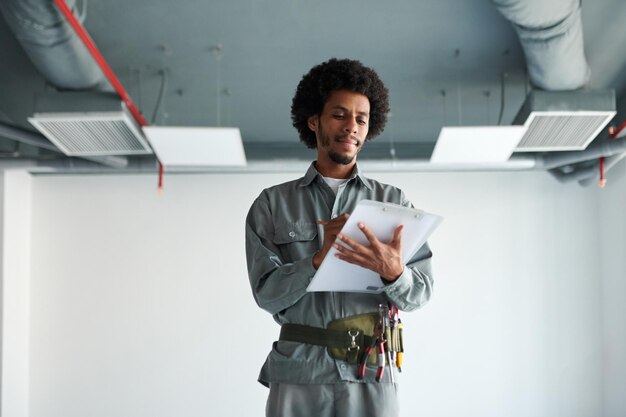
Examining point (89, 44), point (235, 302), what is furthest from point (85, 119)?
point (235, 302)

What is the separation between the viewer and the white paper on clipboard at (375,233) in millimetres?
1739

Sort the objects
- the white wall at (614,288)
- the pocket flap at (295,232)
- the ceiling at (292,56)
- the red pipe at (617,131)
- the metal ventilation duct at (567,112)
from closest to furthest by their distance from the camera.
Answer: the pocket flap at (295,232) < the ceiling at (292,56) < the metal ventilation duct at (567,112) < the red pipe at (617,131) < the white wall at (614,288)

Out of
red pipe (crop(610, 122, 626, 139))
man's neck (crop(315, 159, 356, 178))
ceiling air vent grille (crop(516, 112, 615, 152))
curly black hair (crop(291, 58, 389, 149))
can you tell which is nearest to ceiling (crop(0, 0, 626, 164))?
red pipe (crop(610, 122, 626, 139))

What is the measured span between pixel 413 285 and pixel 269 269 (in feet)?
1.12

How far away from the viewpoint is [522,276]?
23.4ft

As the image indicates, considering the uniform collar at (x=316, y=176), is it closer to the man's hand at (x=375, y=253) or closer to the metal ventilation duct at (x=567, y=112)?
the man's hand at (x=375, y=253)

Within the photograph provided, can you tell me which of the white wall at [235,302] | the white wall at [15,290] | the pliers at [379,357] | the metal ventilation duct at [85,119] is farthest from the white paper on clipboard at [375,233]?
the white wall at [15,290]

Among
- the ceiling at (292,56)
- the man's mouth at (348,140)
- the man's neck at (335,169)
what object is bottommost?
the man's neck at (335,169)

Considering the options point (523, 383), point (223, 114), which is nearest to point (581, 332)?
point (523, 383)

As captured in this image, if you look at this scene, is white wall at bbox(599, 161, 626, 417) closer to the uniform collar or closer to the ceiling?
the ceiling

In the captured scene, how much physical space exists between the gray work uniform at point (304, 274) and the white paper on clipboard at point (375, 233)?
0.14ft

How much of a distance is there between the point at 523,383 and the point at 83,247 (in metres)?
3.98

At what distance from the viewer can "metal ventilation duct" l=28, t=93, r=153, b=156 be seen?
15.9 feet

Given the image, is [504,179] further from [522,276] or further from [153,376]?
[153,376]
